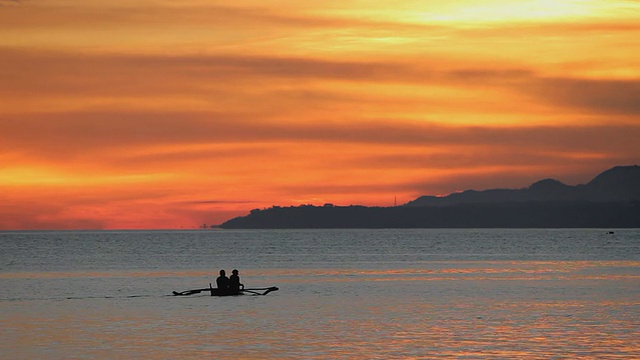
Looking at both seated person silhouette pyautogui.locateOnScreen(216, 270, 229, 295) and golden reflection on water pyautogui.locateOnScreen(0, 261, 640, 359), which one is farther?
seated person silhouette pyautogui.locateOnScreen(216, 270, 229, 295)

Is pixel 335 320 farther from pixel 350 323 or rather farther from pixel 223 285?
pixel 223 285

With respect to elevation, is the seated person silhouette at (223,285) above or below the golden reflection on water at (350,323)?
above

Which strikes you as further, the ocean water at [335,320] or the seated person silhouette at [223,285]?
the seated person silhouette at [223,285]

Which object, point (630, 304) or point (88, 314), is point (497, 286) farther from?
point (88, 314)

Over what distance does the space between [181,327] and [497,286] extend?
34977 millimetres

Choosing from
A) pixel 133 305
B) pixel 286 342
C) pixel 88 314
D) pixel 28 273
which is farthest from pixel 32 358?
pixel 28 273

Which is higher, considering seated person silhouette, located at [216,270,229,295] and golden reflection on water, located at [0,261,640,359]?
seated person silhouette, located at [216,270,229,295]

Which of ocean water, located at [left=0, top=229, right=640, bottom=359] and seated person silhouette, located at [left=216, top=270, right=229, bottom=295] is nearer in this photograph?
ocean water, located at [left=0, top=229, right=640, bottom=359]

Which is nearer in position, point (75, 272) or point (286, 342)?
point (286, 342)

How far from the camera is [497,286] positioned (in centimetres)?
7544

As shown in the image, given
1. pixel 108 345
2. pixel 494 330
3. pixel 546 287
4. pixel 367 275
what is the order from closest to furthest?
pixel 108 345, pixel 494 330, pixel 546 287, pixel 367 275

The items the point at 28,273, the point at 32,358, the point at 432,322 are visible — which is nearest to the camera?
the point at 32,358

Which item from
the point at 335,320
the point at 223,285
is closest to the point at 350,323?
the point at 335,320

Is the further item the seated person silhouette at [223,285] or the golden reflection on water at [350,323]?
the seated person silhouette at [223,285]
